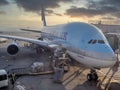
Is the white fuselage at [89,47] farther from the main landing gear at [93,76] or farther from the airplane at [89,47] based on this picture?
the main landing gear at [93,76]

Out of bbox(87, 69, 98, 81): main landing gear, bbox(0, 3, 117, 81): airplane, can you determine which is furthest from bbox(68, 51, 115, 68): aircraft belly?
bbox(87, 69, 98, 81): main landing gear

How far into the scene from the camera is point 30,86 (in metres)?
17.2

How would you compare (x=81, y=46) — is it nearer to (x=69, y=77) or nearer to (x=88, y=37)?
(x=88, y=37)

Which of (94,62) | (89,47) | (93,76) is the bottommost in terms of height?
(93,76)

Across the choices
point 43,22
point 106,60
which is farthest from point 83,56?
point 43,22

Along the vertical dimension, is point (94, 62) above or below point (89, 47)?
below

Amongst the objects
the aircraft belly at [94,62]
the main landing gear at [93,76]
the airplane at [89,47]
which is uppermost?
the airplane at [89,47]

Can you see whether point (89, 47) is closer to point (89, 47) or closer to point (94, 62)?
point (89, 47)

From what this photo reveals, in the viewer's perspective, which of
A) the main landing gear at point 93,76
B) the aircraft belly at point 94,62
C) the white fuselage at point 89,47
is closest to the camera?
the aircraft belly at point 94,62

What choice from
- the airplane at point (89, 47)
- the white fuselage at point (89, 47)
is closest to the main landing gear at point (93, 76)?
the airplane at point (89, 47)

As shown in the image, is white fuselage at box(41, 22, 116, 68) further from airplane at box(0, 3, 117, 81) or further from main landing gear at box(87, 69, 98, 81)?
main landing gear at box(87, 69, 98, 81)

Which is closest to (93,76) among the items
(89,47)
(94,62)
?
(94,62)

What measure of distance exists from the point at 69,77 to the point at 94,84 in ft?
9.25

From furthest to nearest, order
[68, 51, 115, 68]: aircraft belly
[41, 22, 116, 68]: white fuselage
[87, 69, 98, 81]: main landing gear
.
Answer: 1. [87, 69, 98, 81]: main landing gear
2. [41, 22, 116, 68]: white fuselage
3. [68, 51, 115, 68]: aircraft belly
